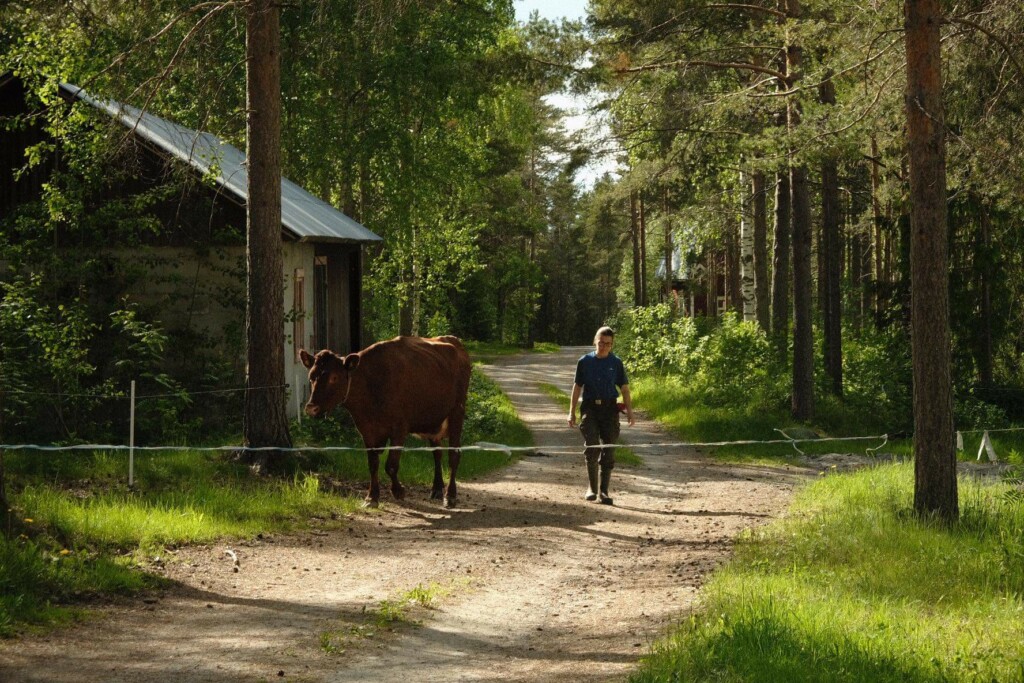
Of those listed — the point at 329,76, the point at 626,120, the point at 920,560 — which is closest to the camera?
the point at 920,560

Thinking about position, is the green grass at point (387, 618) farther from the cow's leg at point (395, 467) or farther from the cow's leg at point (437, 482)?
the cow's leg at point (437, 482)

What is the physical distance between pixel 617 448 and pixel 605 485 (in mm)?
5840

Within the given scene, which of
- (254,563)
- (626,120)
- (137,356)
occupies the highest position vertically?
(626,120)

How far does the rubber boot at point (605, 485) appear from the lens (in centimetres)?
1501

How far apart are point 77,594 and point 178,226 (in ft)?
39.5

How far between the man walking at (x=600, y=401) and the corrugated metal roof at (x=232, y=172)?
538 centimetres

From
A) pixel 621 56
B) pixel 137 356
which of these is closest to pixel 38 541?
pixel 137 356

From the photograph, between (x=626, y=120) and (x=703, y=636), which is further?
(x=626, y=120)

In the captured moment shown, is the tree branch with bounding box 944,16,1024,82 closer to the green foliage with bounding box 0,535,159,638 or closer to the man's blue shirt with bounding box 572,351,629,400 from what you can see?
the man's blue shirt with bounding box 572,351,629,400

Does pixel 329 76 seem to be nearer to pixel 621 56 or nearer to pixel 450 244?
pixel 621 56

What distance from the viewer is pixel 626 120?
1051 inches

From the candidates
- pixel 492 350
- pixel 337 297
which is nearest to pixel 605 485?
pixel 337 297

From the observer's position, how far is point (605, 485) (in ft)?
49.5

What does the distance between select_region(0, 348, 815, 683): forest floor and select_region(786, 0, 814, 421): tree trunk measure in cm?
722
